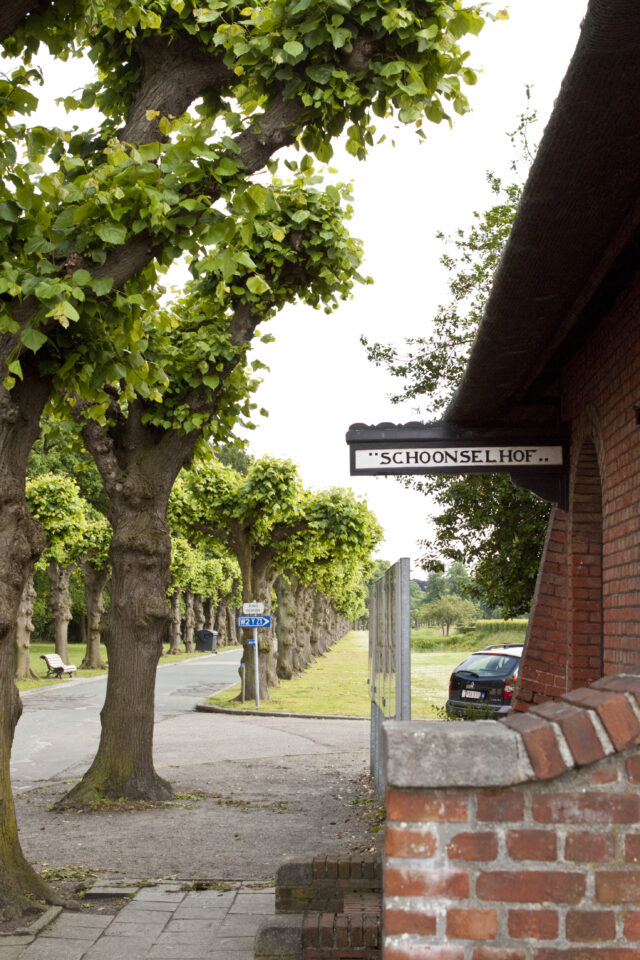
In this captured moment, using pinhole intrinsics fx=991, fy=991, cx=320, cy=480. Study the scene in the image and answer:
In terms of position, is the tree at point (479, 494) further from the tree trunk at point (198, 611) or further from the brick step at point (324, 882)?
the tree trunk at point (198, 611)

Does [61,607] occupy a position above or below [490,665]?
above

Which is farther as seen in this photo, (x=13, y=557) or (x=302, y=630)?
(x=302, y=630)

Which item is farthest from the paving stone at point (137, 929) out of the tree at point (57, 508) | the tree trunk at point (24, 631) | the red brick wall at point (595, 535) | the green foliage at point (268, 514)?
the tree trunk at point (24, 631)

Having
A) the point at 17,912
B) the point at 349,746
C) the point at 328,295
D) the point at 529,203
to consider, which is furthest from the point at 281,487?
the point at 529,203

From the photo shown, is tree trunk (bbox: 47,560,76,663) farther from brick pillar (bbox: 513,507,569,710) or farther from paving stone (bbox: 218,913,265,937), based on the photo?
paving stone (bbox: 218,913,265,937)

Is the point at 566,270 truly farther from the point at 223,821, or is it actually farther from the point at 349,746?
the point at 349,746

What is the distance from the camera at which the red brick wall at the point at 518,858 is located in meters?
2.81

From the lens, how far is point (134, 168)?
6.24 m

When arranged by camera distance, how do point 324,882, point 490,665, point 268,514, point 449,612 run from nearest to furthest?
point 324,882, point 490,665, point 268,514, point 449,612

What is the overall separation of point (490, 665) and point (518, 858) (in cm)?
1527

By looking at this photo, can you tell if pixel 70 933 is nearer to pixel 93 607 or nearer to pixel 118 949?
pixel 118 949

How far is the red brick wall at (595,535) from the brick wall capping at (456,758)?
8.18 ft

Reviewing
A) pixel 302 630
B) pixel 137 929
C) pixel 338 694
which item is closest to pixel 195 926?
pixel 137 929

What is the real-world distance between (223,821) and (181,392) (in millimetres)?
4672
